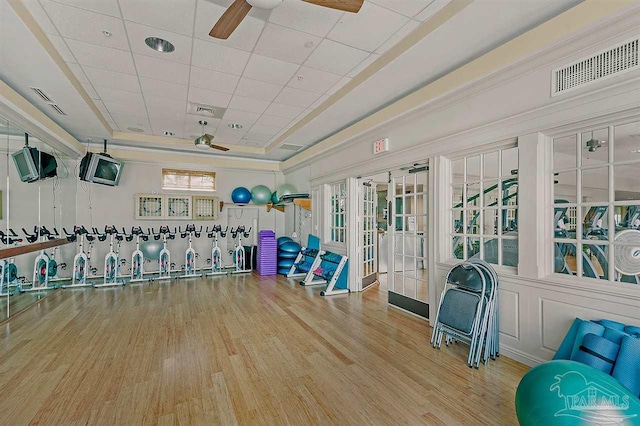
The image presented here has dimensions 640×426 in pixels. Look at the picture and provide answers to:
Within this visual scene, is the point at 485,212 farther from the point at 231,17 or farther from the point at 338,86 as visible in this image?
the point at 231,17

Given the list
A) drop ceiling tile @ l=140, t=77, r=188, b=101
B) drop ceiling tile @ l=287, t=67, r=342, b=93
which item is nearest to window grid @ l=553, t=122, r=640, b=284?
drop ceiling tile @ l=287, t=67, r=342, b=93

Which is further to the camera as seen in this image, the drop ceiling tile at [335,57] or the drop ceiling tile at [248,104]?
the drop ceiling tile at [248,104]

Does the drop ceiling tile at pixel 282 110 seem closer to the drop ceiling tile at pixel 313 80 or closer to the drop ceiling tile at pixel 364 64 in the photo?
the drop ceiling tile at pixel 313 80

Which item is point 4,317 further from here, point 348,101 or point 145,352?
point 348,101

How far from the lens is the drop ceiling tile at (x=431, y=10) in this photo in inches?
104

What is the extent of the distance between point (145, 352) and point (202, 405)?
135 centimetres

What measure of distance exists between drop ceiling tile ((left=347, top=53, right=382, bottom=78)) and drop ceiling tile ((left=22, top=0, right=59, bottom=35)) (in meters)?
3.21

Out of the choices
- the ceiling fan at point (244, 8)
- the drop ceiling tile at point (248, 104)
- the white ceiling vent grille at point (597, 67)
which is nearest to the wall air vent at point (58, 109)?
the drop ceiling tile at point (248, 104)

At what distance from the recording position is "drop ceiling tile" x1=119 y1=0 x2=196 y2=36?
266 cm

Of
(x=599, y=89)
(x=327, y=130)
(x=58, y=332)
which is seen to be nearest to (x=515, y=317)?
(x=599, y=89)

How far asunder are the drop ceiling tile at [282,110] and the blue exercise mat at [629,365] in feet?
16.0

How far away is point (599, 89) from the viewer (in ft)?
7.99

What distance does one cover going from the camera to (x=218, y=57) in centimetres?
356

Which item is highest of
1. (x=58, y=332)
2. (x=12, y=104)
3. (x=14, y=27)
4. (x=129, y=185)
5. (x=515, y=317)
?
(x=14, y=27)
